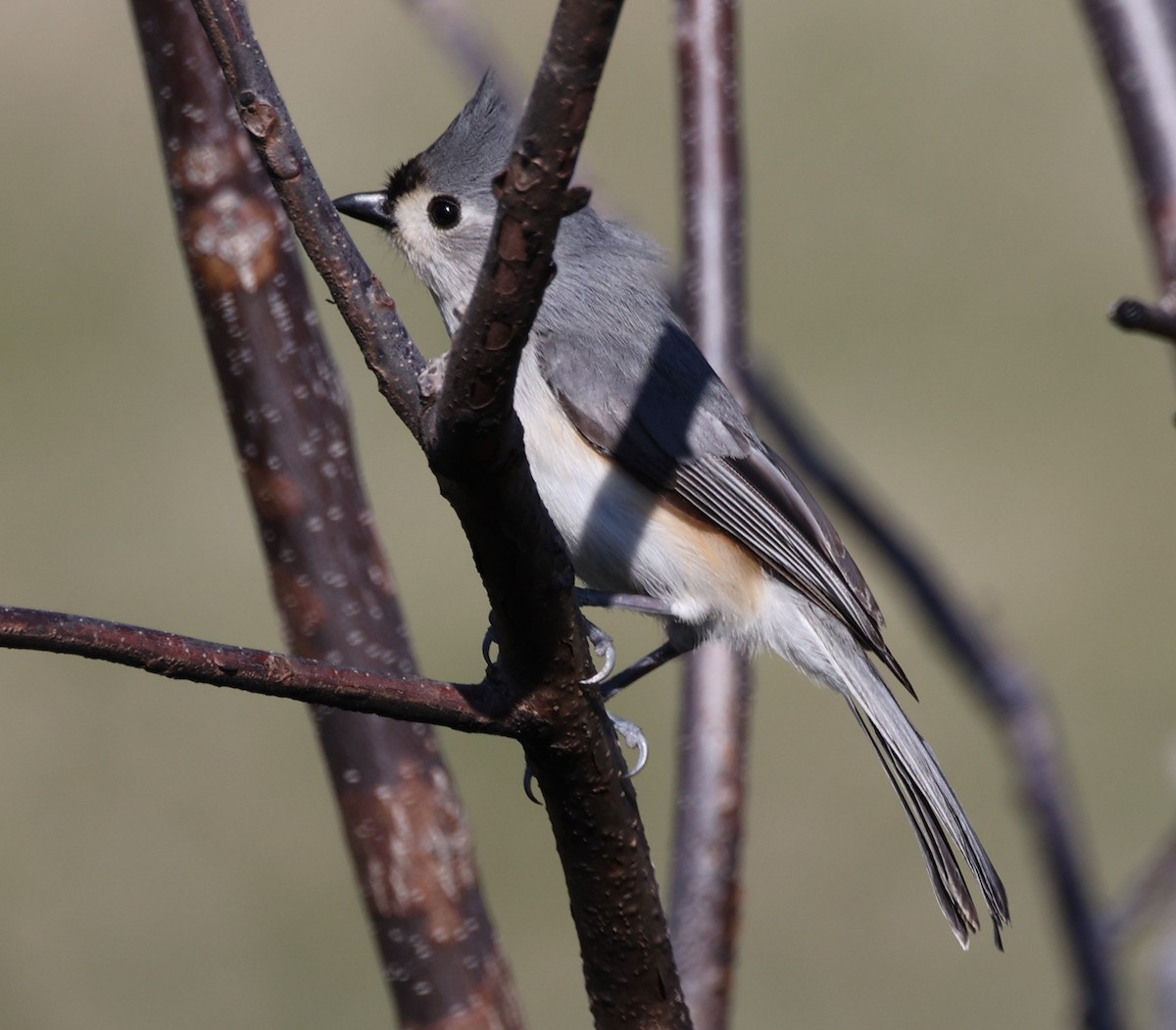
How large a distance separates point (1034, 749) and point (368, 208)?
1876mm

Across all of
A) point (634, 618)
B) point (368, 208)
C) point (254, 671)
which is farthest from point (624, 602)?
point (634, 618)

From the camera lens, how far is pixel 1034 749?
1.67m

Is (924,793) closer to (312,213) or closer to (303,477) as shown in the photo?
(303,477)

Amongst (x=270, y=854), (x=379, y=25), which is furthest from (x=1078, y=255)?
(x=270, y=854)

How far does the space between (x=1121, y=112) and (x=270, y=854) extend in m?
5.02

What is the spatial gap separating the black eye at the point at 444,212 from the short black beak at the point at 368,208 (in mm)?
96

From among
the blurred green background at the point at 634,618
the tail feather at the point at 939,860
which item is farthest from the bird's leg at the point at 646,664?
the blurred green background at the point at 634,618

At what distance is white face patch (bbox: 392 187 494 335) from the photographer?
306 centimetres

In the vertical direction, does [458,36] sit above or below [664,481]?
above

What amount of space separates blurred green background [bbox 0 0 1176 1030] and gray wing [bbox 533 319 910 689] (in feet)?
6.31

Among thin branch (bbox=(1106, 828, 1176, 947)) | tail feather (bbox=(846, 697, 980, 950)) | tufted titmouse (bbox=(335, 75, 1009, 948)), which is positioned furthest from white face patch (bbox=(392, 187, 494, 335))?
thin branch (bbox=(1106, 828, 1176, 947))

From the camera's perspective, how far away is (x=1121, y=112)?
7.29 ft

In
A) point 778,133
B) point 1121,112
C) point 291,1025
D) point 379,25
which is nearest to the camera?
point 1121,112

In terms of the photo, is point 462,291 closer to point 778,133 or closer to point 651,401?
point 651,401
